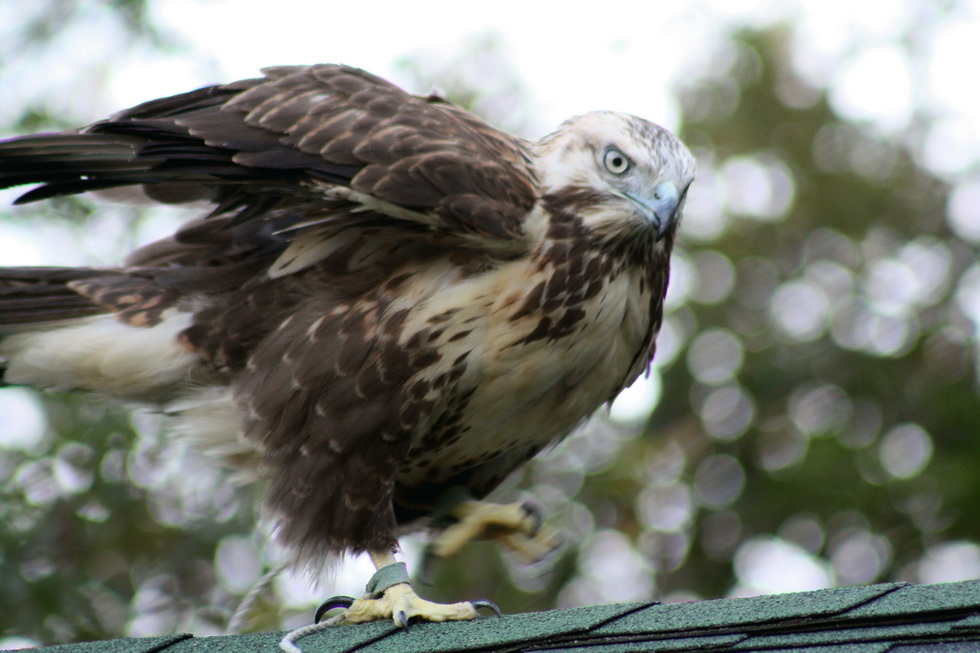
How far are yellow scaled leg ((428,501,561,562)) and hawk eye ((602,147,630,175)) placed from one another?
1060 millimetres

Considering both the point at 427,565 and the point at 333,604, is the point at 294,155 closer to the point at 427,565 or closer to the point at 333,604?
the point at 333,604

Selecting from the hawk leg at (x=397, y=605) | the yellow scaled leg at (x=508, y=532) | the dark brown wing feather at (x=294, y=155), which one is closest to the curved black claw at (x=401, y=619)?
the hawk leg at (x=397, y=605)

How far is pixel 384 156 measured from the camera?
308 centimetres

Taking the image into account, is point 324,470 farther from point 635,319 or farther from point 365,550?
point 635,319

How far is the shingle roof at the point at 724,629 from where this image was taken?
206 cm

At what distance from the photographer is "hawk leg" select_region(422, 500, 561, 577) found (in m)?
3.45

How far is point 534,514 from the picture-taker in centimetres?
346

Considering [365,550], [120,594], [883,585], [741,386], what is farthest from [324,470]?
[741,386]

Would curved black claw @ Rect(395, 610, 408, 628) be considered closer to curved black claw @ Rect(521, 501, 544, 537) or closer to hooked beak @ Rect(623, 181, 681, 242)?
curved black claw @ Rect(521, 501, 544, 537)

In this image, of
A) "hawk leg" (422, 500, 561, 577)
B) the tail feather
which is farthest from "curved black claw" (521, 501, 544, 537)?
the tail feather

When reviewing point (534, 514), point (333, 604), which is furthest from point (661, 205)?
point (333, 604)

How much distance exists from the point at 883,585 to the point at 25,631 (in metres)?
4.30

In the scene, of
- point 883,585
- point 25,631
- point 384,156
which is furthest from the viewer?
point 25,631

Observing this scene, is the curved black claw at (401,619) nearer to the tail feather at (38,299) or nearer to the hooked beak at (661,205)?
the hooked beak at (661,205)
